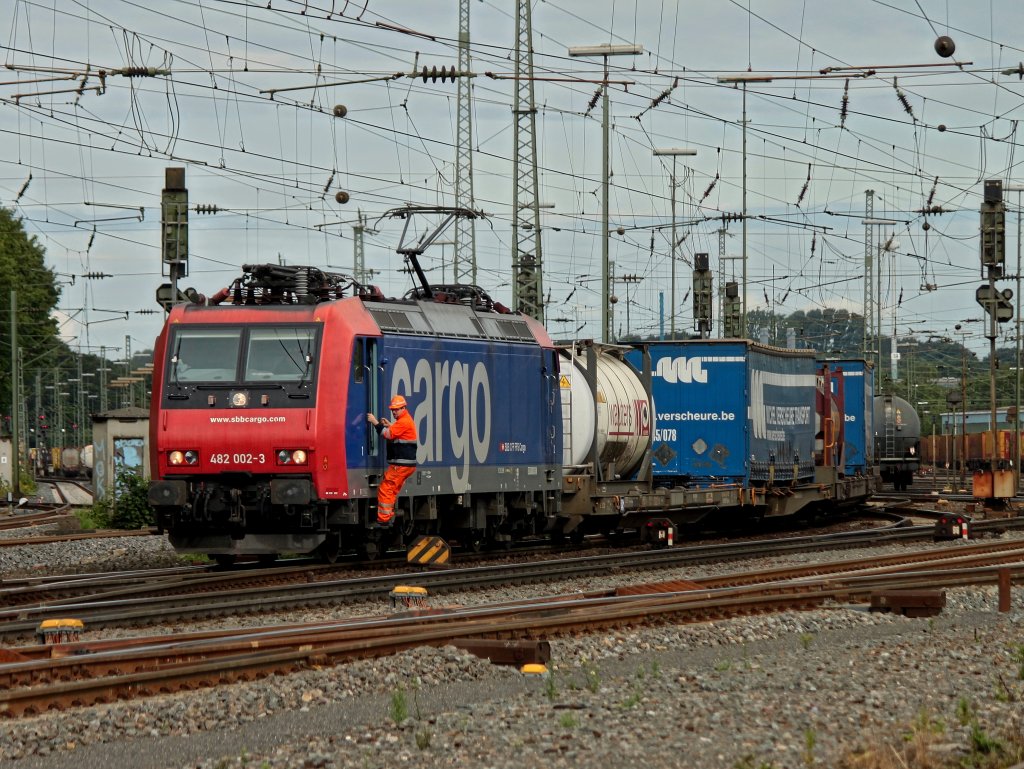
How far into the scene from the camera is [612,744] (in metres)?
8.08

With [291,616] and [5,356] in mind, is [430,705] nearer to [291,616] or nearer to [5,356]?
[291,616]

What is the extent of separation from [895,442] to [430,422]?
36.7 m

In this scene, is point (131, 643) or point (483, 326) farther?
point (483, 326)

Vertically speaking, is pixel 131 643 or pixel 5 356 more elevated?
→ pixel 5 356

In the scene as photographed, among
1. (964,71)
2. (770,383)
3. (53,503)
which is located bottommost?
(53,503)

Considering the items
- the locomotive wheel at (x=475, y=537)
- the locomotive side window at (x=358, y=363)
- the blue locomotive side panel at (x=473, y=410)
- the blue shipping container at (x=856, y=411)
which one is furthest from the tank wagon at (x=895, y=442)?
the locomotive side window at (x=358, y=363)

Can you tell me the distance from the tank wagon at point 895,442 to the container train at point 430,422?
26639mm

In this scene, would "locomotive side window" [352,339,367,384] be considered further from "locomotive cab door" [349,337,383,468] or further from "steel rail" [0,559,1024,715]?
"steel rail" [0,559,1024,715]

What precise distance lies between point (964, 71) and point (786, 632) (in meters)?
14.1

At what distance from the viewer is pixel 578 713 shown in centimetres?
891

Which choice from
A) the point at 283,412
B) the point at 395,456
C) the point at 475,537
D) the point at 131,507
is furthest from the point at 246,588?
the point at 131,507

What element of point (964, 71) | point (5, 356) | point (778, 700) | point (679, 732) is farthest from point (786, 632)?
point (5, 356)

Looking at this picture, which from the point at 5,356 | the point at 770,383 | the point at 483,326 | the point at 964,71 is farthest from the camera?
the point at 5,356

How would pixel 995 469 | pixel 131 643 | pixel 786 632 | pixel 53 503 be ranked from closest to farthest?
pixel 131 643, pixel 786 632, pixel 995 469, pixel 53 503
